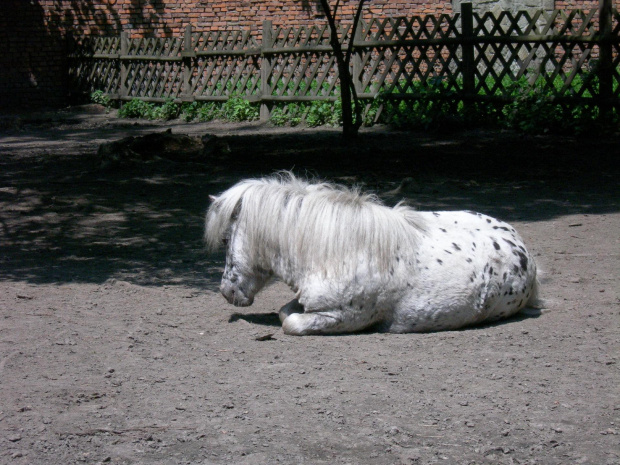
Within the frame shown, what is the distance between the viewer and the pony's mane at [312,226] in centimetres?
488

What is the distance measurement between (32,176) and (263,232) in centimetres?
655

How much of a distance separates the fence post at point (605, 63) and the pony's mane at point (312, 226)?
8628 millimetres

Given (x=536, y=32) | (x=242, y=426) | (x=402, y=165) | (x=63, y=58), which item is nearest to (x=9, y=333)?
(x=242, y=426)

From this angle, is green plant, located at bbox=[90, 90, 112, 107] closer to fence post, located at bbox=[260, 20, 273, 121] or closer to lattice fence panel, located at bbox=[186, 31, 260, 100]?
lattice fence panel, located at bbox=[186, 31, 260, 100]

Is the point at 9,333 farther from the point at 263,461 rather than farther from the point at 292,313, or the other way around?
the point at 263,461

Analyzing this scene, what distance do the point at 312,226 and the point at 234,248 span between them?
551 mm

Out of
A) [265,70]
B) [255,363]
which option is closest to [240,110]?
[265,70]

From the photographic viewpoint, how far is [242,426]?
11.6 feet

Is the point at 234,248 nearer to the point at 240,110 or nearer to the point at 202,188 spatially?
the point at 202,188

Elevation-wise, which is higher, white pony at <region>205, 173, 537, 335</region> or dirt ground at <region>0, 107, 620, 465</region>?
white pony at <region>205, 173, 537, 335</region>

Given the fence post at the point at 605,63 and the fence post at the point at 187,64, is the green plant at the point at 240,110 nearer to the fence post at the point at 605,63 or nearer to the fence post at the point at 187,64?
the fence post at the point at 187,64

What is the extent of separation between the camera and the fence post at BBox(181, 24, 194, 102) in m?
17.9

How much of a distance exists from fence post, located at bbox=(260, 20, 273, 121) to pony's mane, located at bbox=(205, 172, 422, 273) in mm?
11699

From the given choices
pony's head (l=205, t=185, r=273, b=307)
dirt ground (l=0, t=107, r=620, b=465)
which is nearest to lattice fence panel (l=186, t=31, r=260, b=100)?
dirt ground (l=0, t=107, r=620, b=465)
